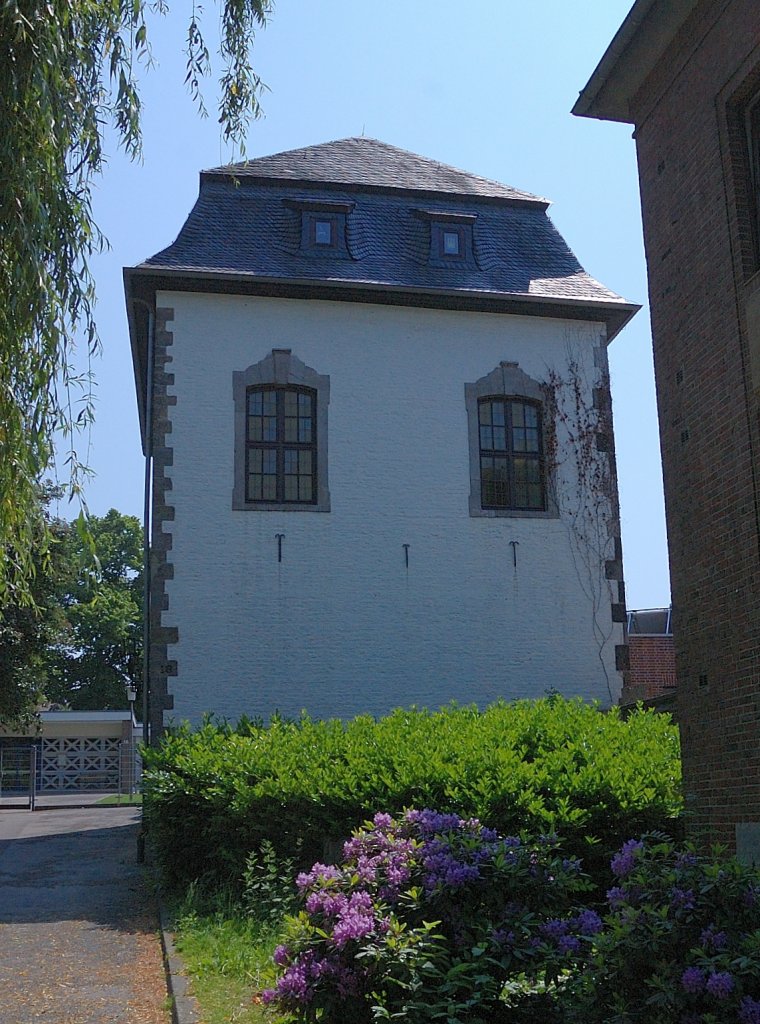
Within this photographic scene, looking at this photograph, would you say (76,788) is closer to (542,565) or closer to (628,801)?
(542,565)

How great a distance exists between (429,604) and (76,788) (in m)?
25.9

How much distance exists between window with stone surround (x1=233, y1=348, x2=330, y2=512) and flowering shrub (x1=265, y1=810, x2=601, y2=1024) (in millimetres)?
11681

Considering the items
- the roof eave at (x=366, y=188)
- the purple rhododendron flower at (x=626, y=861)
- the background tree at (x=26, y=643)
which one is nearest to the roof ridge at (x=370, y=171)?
the roof eave at (x=366, y=188)

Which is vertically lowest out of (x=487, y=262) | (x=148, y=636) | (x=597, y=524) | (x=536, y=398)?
(x=148, y=636)

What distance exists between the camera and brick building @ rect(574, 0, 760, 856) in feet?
26.7

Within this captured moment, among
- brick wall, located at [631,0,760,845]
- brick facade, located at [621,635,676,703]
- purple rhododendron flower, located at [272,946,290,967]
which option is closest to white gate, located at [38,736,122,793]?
brick facade, located at [621,635,676,703]

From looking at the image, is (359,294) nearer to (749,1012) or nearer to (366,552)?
(366,552)

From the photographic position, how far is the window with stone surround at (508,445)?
1808 centimetres

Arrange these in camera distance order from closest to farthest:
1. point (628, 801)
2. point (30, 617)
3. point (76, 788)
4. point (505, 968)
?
1. point (505, 968)
2. point (628, 801)
3. point (30, 617)
4. point (76, 788)

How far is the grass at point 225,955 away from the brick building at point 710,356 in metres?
3.33

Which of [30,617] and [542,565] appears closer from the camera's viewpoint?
[542,565]

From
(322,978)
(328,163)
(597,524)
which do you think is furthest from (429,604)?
(322,978)

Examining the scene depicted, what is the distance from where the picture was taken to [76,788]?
39.4 metres

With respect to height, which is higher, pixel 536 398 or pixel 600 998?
pixel 536 398
